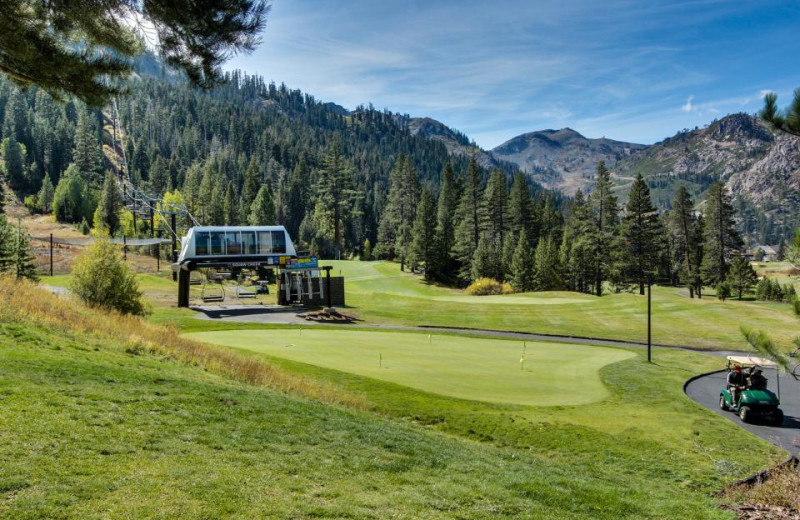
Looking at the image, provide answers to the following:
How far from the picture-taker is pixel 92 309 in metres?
22.7

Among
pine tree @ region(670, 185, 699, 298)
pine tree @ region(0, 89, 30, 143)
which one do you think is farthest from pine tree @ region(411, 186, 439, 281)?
pine tree @ region(0, 89, 30, 143)

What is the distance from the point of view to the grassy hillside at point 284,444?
6653 millimetres

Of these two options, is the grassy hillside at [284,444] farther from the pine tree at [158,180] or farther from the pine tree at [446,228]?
the pine tree at [158,180]

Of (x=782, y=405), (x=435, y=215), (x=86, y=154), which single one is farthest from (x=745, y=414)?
(x=86, y=154)

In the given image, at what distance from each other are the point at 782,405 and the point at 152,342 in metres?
24.4

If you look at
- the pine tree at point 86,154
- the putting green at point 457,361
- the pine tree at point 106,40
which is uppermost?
the pine tree at point 86,154

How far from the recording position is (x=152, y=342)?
1794 cm

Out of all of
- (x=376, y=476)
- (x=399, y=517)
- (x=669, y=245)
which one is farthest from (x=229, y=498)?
(x=669, y=245)

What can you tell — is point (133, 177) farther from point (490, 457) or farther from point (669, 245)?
point (490, 457)

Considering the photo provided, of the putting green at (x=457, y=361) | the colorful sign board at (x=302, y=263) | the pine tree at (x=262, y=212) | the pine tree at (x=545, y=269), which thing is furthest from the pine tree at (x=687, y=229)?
the pine tree at (x=262, y=212)

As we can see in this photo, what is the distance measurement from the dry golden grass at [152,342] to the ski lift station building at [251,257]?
73.8 feet

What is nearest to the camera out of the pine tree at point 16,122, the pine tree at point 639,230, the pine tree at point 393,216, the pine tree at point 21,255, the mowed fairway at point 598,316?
the mowed fairway at point 598,316

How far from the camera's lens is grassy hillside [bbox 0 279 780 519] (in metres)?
6.65

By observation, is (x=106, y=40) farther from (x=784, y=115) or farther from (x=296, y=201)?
(x=296, y=201)
